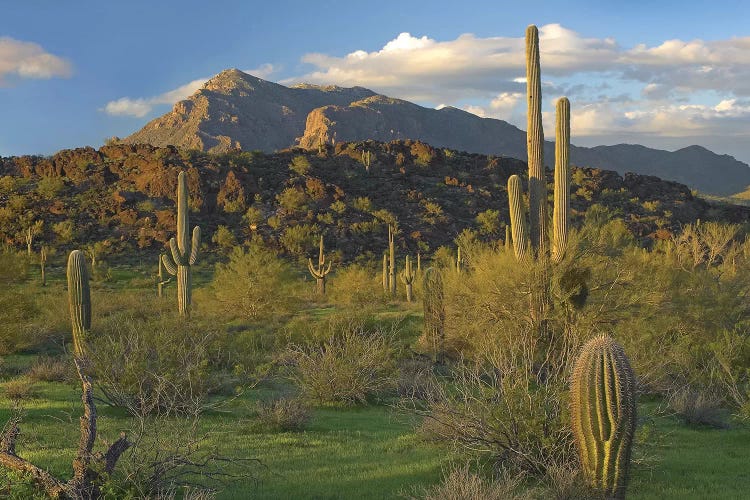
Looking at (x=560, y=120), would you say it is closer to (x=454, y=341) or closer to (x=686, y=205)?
(x=454, y=341)

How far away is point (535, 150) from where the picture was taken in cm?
1641

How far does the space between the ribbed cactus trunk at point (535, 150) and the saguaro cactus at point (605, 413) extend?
369 inches

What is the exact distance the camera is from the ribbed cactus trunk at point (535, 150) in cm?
1603

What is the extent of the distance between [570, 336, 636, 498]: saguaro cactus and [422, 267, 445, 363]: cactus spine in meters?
11.2

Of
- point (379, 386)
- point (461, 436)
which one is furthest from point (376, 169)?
point (461, 436)

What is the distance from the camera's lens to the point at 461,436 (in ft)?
24.4

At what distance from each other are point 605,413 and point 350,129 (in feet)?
446

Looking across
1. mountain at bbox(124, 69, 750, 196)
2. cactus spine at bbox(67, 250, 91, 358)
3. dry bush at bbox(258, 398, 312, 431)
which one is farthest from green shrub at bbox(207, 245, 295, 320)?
mountain at bbox(124, 69, 750, 196)

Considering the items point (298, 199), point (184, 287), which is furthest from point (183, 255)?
point (298, 199)

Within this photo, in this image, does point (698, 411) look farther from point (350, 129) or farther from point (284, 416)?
point (350, 129)

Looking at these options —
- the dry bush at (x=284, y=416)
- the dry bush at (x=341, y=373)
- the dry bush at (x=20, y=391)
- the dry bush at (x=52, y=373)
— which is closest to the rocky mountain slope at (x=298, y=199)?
the dry bush at (x=52, y=373)

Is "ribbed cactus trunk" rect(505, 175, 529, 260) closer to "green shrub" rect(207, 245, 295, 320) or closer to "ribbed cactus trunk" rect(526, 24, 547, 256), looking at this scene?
"ribbed cactus trunk" rect(526, 24, 547, 256)

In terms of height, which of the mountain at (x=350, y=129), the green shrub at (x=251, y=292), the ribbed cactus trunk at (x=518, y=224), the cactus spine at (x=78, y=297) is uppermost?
the mountain at (x=350, y=129)

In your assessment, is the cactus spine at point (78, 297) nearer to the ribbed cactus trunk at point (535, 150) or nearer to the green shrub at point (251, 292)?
the ribbed cactus trunk at point (535, 150)
